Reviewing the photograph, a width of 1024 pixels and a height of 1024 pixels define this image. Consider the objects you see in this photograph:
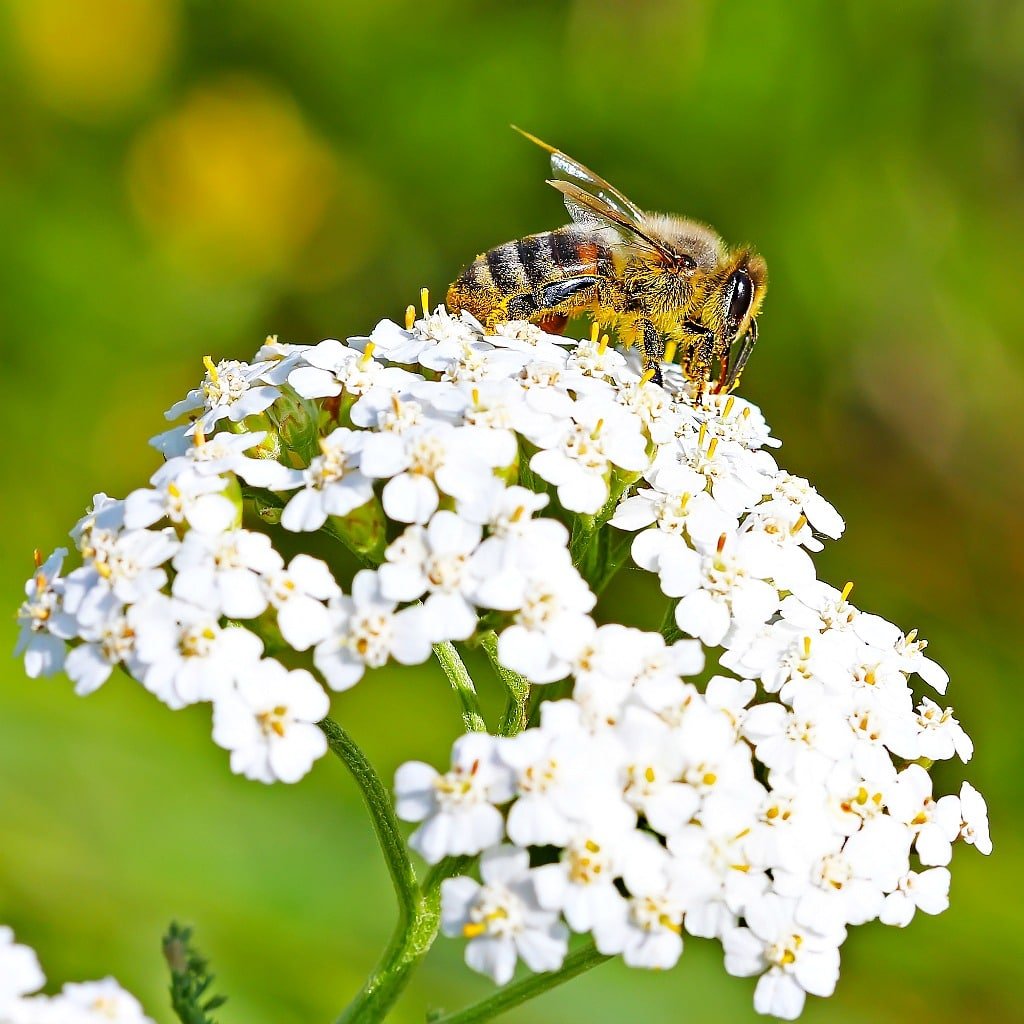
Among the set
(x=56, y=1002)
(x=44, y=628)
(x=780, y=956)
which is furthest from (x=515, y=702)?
(x=56, y=1002)

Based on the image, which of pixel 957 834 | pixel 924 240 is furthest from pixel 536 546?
pixel 924 240

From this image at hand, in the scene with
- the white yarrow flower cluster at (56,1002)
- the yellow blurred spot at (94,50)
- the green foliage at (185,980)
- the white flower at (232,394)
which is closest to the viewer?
the white yarrow flower cluster at (56,1002)

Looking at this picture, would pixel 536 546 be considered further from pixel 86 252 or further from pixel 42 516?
pixel 86 252

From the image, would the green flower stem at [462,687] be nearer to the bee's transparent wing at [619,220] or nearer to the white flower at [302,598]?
the white flower at [302,598]

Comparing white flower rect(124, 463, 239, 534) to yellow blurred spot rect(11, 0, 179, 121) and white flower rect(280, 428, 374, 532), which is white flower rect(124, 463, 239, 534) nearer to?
white flower rect(280, 428, 374, 532)

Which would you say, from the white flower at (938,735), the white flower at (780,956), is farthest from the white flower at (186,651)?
the white flower at (938,735)
